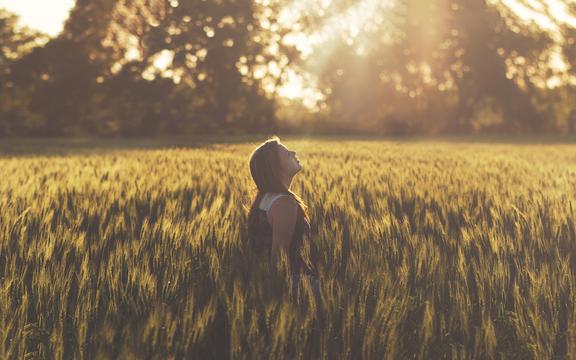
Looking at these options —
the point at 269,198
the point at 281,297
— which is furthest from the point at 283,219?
the point at 281,297

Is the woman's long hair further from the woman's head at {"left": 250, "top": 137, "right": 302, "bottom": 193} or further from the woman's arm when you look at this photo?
the woman's arm

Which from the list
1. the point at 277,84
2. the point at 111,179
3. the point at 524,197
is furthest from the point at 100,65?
the point at 524,197

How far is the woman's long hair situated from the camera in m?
2.94

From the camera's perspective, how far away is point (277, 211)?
2.77 metres

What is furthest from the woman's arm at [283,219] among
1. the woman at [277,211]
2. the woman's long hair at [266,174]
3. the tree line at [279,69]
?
the tree line at [279,69]


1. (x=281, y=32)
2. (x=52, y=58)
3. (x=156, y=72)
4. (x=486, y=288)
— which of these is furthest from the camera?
(x=281, y=32)

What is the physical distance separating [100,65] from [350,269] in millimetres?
28701

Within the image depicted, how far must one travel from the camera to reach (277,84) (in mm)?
34688

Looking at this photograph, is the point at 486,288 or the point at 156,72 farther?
the point at 156,72

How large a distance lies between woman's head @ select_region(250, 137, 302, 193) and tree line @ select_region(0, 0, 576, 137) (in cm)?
2571

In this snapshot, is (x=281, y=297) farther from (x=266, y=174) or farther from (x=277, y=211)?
(x=266, y=174)

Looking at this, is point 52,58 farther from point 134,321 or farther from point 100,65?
point 134,321

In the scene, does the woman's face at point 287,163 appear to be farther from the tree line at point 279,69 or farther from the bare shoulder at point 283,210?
the tree line at point 279,69

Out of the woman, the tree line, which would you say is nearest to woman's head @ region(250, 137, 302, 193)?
the woman
